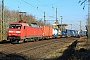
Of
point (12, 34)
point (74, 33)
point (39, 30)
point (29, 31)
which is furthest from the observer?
point (74, 33)

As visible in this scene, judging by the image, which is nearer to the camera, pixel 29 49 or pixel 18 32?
pixel 29 49

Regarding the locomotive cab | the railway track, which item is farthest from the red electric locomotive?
the railway track

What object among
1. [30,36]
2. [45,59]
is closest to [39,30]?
[30,36]

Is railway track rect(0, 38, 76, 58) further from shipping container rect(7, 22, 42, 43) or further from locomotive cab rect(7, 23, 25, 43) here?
shipping container rect(7, 22, 42, 43)

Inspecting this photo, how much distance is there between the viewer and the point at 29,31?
129 feet

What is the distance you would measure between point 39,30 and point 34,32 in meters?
5.20

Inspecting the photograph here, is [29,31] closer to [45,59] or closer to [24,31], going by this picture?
[24,31]

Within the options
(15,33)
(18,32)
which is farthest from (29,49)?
(15,33)

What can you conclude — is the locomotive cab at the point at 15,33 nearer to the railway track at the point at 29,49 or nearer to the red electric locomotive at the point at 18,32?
the red electric locomotive at the point at 18,32

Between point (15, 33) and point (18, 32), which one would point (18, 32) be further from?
point (15, 33)

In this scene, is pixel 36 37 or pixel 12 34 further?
pixel 36 37

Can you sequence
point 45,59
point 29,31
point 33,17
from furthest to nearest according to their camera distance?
1. point 33,17
2. point 29,31
3. point 45,59

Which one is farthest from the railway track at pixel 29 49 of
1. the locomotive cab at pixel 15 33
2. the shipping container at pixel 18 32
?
the shipping container at pixel 18 32

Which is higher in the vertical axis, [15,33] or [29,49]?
[15,33]
